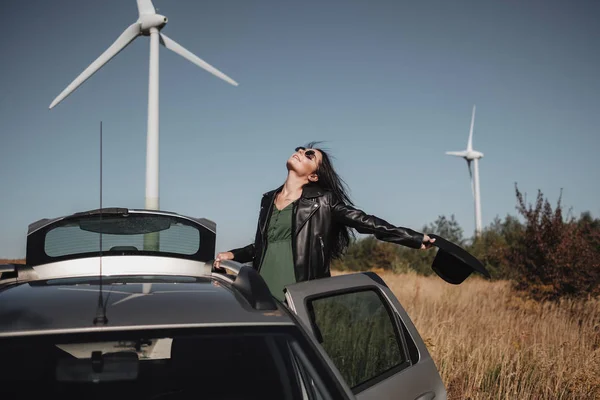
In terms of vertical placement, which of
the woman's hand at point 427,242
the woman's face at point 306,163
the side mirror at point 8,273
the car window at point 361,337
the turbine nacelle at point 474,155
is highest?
the turbine nacelle at point 474,155

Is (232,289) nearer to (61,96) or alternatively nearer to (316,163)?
(316,163)

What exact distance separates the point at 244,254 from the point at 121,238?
1.20 metres

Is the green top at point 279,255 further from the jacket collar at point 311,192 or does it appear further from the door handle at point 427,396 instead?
the door handle at point 427,396

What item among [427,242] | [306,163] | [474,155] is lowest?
[427,242]

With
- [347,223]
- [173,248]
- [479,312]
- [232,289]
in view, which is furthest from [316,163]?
[479,312]

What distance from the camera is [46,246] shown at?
10.6 feet

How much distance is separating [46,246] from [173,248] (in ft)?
2.08

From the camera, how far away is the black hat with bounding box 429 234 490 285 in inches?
131

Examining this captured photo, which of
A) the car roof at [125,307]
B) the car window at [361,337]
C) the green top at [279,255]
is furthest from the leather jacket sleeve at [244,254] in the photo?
the car roof at [125,307]

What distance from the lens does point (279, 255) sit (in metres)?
4.23

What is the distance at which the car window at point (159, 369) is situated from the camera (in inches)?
82.8

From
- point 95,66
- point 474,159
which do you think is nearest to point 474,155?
point 474,159

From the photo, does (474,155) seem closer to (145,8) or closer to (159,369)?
(145,8)

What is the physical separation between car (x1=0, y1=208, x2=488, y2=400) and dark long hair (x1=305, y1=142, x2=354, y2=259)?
0.68m
